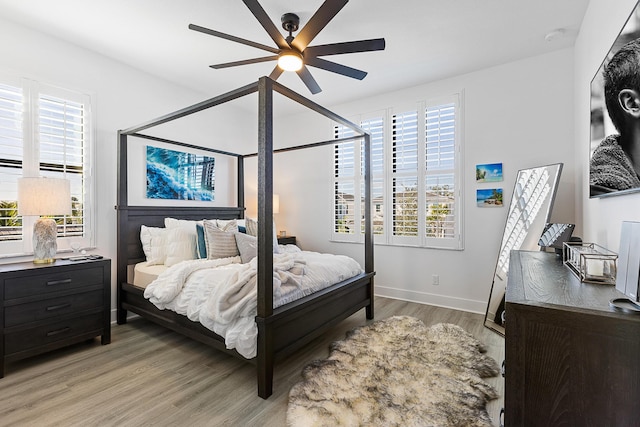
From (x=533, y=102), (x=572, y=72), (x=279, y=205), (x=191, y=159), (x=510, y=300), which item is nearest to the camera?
(x=510, y=300)

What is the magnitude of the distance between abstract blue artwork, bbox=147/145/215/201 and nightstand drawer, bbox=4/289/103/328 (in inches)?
53.7

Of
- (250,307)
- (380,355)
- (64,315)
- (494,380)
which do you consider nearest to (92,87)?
(64,315)

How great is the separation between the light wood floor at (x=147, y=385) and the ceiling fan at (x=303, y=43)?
2380 mm

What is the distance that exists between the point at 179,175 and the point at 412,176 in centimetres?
303

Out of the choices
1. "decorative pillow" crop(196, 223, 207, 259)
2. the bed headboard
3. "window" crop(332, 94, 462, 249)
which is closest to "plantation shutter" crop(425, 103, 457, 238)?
"window" crop(332, 94, 462, 249)

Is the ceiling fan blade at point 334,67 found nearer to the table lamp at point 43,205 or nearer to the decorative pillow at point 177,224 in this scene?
the decorative pillow at point 177,224

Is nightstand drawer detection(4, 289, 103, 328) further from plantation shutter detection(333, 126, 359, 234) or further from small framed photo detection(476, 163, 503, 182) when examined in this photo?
small framed photo detection(476, 163, 503, 182)

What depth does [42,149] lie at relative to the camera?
2.85 metres

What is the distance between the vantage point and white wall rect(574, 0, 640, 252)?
1.66 meters

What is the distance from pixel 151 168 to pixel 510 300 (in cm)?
384

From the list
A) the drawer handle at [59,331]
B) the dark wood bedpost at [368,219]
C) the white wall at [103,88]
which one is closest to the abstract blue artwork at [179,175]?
the white wall at [103,88]

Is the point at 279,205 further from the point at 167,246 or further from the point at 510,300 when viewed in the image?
the point at 510,300

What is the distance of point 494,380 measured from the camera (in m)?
2.19

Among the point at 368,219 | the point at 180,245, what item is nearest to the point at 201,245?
the point at 180,245
